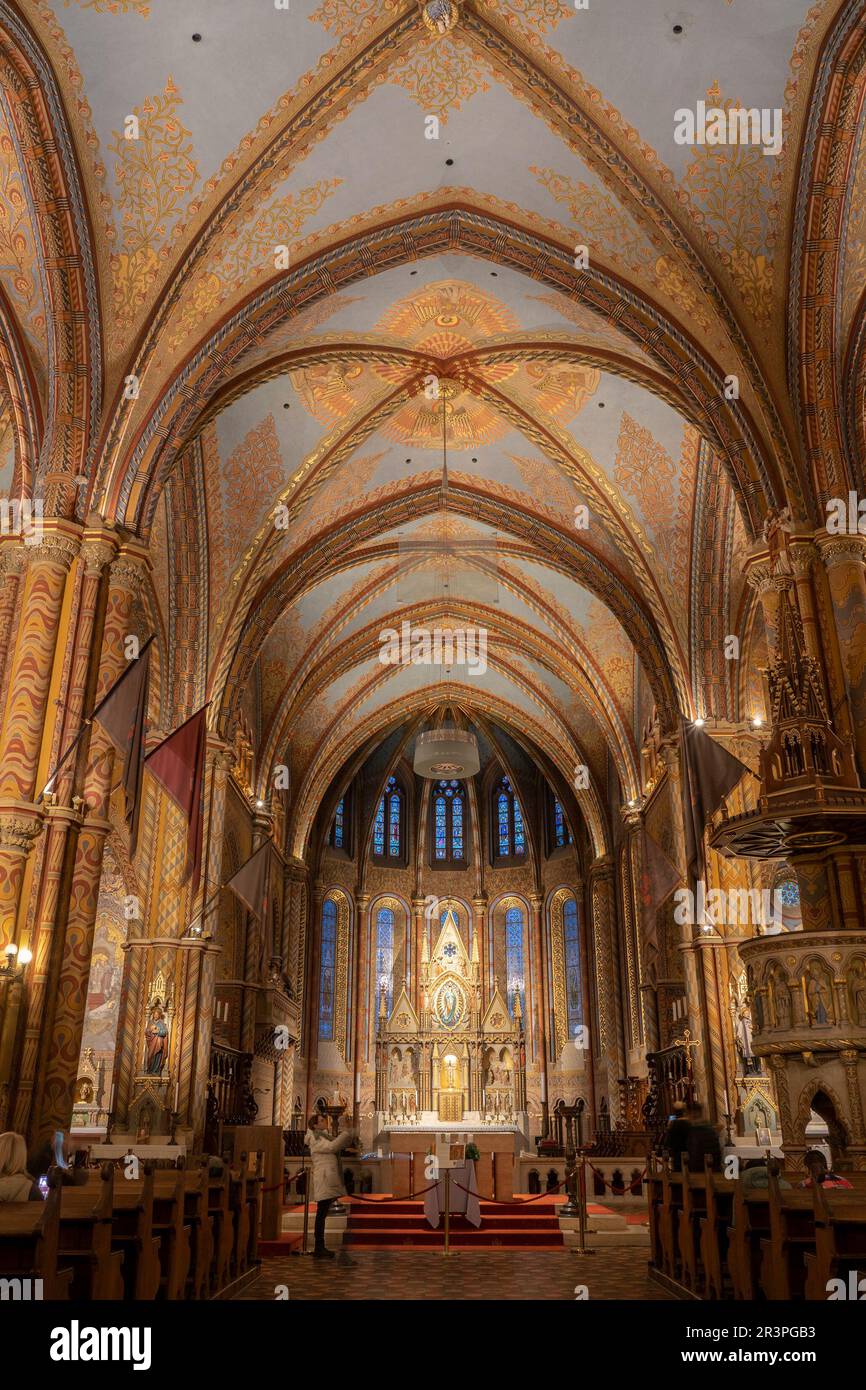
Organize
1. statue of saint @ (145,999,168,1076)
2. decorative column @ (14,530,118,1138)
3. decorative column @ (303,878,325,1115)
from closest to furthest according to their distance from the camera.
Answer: decorative column @ (14,530,118,1138) < statue of saint @ (145,999,168,1076) < decorative column @ (303,878,325,1115)

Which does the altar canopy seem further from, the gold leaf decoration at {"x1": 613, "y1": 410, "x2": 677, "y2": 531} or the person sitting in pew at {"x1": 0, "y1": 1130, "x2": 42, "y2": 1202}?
the person sitting in pew at {"x1": 0, "y1": 1130, "x2": 42, "y2": 1202}

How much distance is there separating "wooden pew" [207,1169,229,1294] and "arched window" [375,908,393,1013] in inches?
890

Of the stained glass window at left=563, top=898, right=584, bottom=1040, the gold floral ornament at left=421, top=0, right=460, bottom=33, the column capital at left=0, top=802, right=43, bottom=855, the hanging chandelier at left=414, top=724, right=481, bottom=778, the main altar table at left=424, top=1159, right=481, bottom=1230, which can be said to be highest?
the gold floral ornament at left=421, top=0, right=460, bottom=33

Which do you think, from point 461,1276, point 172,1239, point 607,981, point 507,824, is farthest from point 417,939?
point 172,1239

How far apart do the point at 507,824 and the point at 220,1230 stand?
25397mm

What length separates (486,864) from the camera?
108ft

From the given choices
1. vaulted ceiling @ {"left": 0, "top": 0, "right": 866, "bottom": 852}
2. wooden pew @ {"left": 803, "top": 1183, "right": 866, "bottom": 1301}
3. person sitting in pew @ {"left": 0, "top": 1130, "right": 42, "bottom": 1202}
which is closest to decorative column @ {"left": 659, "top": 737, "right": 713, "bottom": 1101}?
vaulted ceiling @ {"left": 0, "top": 0, "right": 866, "bottom": 852}

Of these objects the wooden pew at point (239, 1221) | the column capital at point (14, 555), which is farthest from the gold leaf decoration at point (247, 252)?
the wooden pew at point (239, 1221)

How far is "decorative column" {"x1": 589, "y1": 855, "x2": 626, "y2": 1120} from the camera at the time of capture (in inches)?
1045

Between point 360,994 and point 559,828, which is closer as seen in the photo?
point 360,994

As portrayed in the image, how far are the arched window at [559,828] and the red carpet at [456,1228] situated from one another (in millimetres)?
18160

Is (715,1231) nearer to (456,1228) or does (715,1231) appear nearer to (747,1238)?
(747,1238)

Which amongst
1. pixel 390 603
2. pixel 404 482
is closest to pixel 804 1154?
pixel 404 482

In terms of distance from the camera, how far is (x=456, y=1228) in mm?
12742
